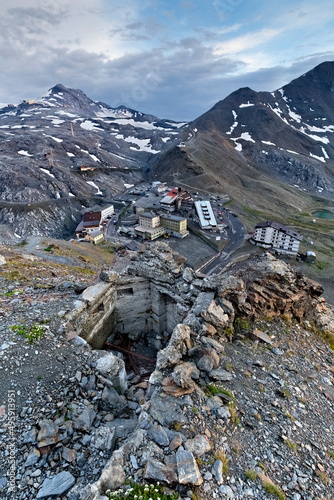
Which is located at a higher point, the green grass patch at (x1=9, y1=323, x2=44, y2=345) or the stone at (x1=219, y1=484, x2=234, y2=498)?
the green grass patch at (x1=9, y1=323, x2=44, y2=345)

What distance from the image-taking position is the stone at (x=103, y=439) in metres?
8.62

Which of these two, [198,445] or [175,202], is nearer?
[198,445]

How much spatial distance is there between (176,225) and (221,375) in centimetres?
6864

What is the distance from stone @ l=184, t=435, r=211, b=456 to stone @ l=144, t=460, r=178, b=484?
35.0 inches

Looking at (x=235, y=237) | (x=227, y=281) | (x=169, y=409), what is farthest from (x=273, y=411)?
(x=235, y=237)

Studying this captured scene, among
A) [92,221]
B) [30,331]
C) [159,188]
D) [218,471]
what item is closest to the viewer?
[218,471]

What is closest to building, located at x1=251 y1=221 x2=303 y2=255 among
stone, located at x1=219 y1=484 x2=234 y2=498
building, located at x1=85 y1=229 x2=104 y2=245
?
building, located at x1=85 y1=229 x2=104 y2=245

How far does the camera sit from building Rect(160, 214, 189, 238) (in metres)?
77.3

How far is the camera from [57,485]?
7.46 metres

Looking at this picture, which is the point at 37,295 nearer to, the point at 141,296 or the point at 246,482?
the point at 141,296

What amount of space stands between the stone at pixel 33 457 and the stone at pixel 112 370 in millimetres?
3790

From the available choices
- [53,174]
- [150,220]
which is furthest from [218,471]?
[53,174]

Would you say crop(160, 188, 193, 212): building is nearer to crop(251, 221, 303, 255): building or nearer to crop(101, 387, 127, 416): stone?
crop(251, 221, 303, 255): building

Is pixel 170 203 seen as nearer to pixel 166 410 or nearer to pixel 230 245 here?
pixel 230 245
